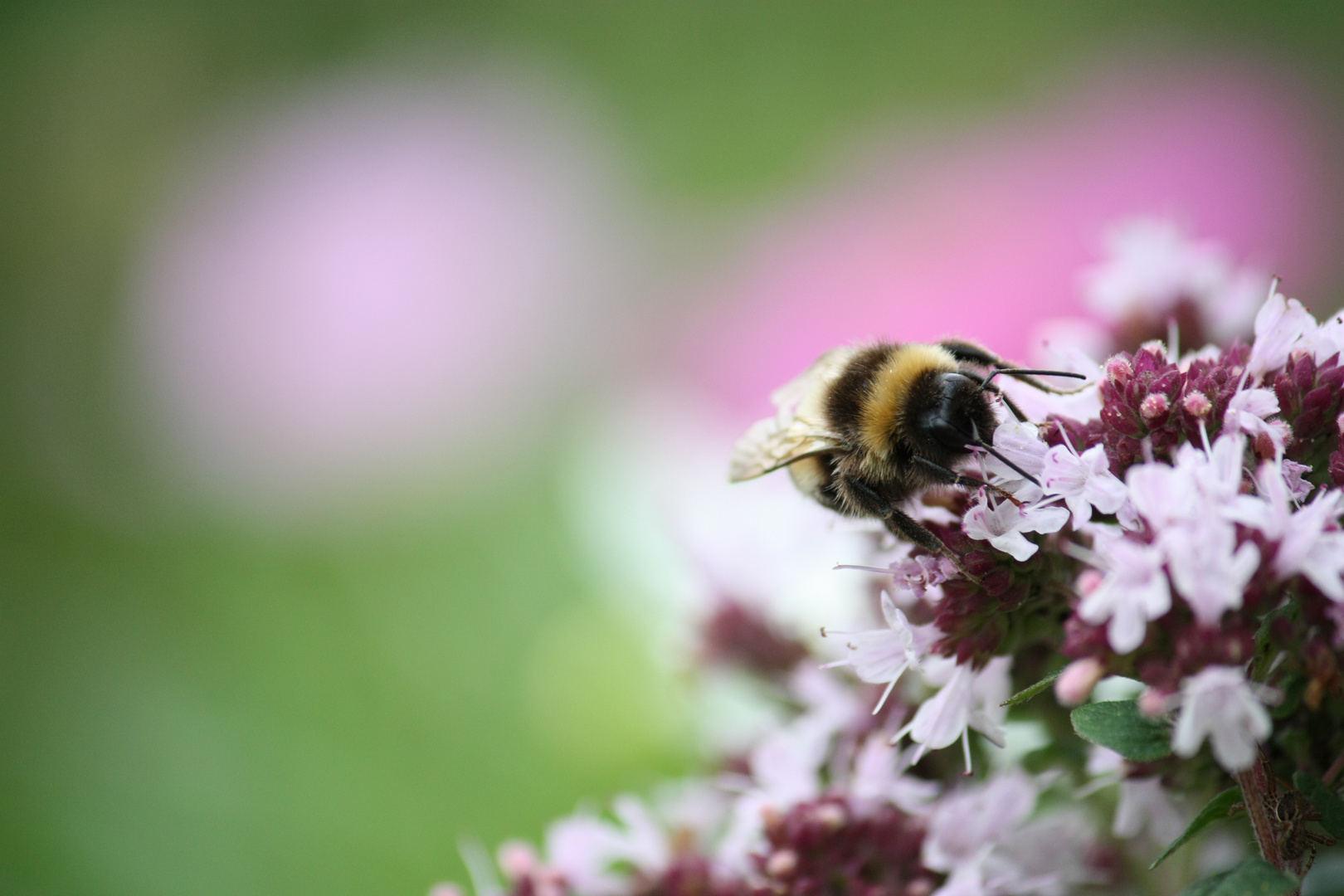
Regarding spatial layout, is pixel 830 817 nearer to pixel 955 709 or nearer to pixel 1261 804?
pixel 955 709

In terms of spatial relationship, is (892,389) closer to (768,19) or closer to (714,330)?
(714,330)

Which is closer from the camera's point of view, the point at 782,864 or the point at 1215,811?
the point at 1215,811

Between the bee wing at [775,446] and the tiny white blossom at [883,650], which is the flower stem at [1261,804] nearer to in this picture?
the tiny white blossom at [883,650]

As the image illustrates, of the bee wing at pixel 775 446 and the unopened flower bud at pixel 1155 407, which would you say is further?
the bee wing at pixel 775 446

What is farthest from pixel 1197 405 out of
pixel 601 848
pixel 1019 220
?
pixel 1019 220

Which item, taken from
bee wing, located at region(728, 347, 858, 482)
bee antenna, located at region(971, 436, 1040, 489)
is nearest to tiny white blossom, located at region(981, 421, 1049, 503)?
bee antenna, located at region(971, 436, 1040, 489)

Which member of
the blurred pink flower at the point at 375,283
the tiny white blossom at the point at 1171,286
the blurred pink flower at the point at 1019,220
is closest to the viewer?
the tiny white blossom at the point at 1171,286

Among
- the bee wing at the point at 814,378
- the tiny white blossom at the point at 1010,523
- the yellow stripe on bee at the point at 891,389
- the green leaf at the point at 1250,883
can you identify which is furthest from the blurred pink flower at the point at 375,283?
the green leaf at the point at 1250,883
